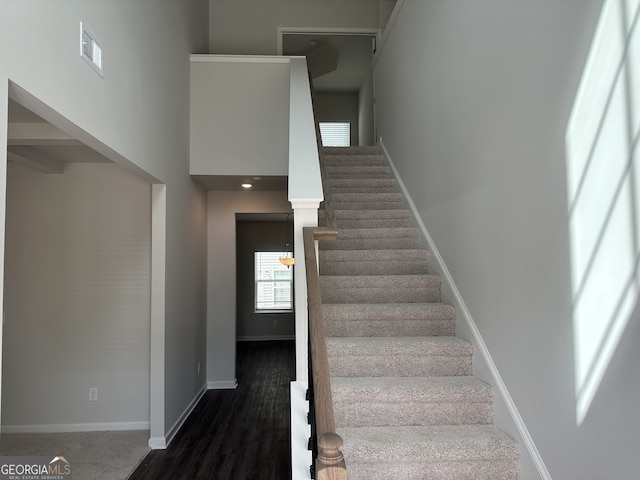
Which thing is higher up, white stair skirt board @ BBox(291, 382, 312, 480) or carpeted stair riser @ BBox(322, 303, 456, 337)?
carpeted stair riser @ BBox(322, 303, 456, 337)

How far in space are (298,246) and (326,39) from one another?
5769 mm

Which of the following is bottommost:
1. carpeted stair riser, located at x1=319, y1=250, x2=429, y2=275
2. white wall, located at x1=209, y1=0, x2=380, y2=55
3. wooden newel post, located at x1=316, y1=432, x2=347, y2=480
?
wooden newel post, located at x1=316, y1=432, x2=347, y2=480

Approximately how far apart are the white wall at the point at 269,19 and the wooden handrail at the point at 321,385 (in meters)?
4.74

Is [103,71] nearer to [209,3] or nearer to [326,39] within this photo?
[209,3]

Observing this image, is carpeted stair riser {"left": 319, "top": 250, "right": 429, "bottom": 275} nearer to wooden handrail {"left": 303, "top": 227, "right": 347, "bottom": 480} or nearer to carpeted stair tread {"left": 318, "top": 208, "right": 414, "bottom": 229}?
carpeted stair tread {"left": 318, "top": 208, "right": 414, "bottom": 229}

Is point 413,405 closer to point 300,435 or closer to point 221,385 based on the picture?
point 300,435

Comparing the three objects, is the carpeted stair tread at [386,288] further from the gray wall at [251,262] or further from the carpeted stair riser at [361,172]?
the gray wall at [251,262]

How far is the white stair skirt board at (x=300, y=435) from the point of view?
2012 millimetres

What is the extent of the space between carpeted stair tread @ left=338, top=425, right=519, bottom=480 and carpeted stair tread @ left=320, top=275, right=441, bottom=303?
123 cm

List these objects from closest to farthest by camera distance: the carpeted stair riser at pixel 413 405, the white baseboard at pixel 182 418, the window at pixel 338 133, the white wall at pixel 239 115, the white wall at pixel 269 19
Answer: the carpeted stair riser at pixel 413 405 → the white baseboard at pixel 182 418 → the white wall at pixel 239 115 → the white wall at pixel 269 19 → the window at pixel 338 133

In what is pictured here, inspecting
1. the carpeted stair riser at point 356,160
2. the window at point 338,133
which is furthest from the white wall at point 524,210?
the window at point 338,133

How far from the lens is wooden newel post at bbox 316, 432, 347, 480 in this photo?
49.5 inches

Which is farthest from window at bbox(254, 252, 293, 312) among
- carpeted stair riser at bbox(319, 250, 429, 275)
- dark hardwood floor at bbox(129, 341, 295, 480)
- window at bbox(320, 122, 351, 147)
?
carpeted stair riser at bbox(319, 250, 429, 275)

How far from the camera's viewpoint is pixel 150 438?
12.2 ft
